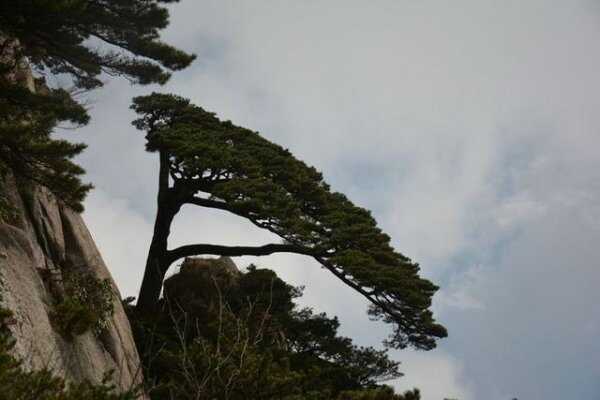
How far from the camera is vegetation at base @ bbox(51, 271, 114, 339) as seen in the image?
11.4 m

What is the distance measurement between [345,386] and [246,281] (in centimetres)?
512

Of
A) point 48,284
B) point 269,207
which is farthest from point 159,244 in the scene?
point 48,284

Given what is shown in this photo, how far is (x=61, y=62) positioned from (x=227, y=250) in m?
7.82

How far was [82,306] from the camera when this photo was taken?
11.9 meters

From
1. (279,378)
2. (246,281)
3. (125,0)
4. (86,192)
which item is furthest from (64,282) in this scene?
(246,281)

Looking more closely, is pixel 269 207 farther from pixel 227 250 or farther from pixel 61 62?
pixel 61 62

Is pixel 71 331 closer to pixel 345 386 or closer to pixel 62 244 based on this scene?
pixel 62 244

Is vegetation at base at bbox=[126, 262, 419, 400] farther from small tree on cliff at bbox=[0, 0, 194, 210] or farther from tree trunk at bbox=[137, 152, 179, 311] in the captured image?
small tree on cliff at bbox=[0, 0, 194, 210]

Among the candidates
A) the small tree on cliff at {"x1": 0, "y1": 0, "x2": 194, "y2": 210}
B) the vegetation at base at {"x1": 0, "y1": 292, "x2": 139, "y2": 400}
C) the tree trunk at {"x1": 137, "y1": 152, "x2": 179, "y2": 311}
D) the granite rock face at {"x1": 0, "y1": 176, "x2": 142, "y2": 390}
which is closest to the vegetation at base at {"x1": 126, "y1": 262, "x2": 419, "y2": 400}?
the tree trunk at {"x1": 137, "y1": 152, "x2": 179, "y2": 311}

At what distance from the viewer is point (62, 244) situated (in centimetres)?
1401

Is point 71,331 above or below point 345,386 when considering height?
below

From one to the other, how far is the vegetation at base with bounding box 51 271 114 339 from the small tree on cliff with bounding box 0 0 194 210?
187 centimetres

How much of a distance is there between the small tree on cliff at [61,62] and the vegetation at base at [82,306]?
1.87m

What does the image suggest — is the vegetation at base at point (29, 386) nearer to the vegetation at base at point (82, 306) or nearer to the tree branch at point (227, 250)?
the vegetation at base at point (82, 306)
